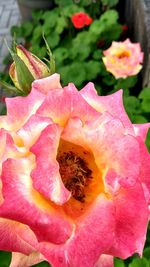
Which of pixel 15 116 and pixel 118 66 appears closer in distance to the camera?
pixel 15 116

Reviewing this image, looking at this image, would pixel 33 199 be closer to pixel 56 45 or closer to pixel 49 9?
pixel 56 45

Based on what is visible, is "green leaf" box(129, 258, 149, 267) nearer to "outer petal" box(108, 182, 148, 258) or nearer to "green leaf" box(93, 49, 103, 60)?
"outer petal" box(108, 182, 148, 258)

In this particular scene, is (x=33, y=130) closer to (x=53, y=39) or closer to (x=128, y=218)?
Result: (x=128, y=218)

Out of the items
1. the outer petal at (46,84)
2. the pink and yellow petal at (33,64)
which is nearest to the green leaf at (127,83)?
the pink and yellow petal at (33,64)

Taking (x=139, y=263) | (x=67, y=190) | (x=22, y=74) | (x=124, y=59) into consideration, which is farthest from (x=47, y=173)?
(x=124, y=59)

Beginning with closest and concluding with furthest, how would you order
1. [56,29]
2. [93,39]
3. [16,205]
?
1. [16,205]
2. [93,39]
3. [56,29]

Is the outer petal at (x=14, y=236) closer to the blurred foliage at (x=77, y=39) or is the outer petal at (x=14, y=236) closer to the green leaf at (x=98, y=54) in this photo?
the blurred foliage at (x=77, y=39)

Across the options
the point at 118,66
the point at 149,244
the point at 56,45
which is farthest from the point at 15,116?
the point at 56,45
